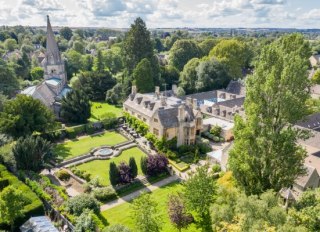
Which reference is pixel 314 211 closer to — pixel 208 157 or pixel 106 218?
pixel 106 218

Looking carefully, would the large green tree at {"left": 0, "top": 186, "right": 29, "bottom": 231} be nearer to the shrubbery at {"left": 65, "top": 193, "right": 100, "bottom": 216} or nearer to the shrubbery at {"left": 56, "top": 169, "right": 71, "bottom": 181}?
the shrubbery at {"left": 65, "top": 193, "right": 100, "bottom": 216}

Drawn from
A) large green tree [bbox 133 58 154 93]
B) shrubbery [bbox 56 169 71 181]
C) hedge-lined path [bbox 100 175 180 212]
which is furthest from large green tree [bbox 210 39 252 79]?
shrubbery [bbox 56 169 71 181]

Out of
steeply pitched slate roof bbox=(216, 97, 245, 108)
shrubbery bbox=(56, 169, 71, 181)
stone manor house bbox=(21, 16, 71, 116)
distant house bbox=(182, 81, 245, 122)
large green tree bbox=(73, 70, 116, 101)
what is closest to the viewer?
shrubbery bbox=(56, 169, 71, 181)

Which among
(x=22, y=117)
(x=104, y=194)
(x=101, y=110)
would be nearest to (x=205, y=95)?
(x=101, y=110)

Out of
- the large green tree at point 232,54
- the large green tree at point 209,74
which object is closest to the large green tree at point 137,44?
the large green tree at point 209,74

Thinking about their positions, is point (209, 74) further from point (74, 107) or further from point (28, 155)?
point (28, 155)
